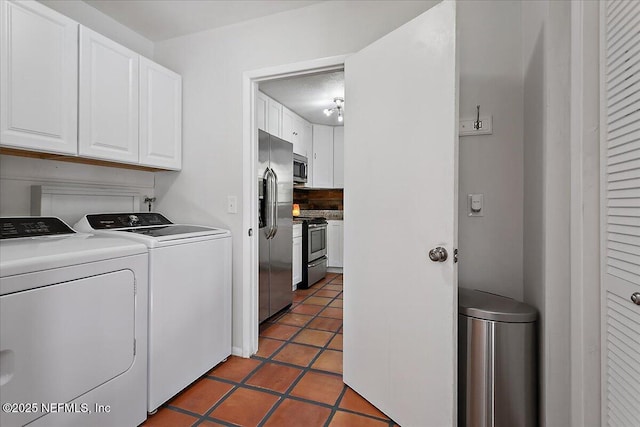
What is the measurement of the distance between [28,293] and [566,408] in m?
2.08

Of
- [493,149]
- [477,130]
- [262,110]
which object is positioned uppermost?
[262,110]

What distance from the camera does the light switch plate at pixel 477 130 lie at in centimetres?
169

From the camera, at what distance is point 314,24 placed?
2098 mm

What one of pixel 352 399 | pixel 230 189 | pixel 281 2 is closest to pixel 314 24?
pixel 281 2

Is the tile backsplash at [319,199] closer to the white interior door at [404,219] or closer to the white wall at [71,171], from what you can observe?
the white wall at [71,171]

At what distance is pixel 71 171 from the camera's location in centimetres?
206

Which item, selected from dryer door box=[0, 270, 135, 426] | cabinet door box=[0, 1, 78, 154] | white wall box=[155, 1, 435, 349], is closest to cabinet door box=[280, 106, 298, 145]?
white wall box=[155, 1, 435, 349]

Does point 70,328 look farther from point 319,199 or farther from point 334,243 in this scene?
point 319,199

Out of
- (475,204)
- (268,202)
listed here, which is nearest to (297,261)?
(268,202)

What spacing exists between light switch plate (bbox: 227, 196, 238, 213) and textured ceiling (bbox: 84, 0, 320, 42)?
1.31 meters

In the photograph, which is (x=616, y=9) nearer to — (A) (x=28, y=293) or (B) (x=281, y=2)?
(B) (x=281, y=2)

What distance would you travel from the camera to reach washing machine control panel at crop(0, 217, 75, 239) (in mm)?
1560

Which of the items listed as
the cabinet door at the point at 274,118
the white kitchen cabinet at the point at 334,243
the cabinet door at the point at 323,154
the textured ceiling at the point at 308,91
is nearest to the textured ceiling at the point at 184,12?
the textured ceiling at the point at 308,91

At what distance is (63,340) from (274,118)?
3161 mm
